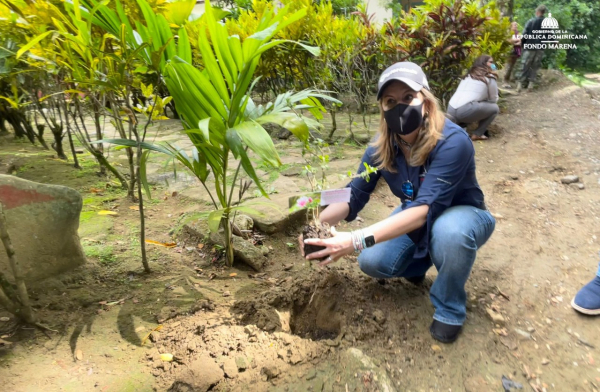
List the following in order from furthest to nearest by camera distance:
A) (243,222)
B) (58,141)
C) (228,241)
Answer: (58,141), (243,222), (228,241)

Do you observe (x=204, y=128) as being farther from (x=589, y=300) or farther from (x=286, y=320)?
(x=589, y=300)

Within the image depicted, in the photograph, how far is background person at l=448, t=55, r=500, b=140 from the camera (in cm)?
438

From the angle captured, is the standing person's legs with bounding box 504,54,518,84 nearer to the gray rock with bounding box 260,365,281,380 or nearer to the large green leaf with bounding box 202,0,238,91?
the large green leaf with bounding box 202,0,238,91

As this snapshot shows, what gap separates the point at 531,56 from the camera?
23.4ft

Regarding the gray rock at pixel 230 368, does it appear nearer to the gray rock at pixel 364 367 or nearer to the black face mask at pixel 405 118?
the gray rock at pixel 364 367

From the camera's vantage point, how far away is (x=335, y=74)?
14.9 ft

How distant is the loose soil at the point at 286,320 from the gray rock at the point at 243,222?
0.14 metres

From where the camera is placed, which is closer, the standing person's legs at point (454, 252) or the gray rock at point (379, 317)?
the standing person's legs at point (454, 252)

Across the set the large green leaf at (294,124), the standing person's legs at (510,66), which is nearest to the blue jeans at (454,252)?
the large green leaf at (294,124)

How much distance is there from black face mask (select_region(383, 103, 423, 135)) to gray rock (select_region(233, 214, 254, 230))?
1.17m

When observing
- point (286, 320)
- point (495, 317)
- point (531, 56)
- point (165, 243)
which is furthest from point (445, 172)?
point (531, 56)

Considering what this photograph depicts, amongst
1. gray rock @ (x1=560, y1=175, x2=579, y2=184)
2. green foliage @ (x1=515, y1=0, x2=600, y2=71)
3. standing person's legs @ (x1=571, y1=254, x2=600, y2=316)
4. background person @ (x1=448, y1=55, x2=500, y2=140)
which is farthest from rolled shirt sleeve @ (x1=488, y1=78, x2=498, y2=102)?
green foliage @ (x1=515, y1=0, x2=600, y2=71)

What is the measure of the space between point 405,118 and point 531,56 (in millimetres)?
7242

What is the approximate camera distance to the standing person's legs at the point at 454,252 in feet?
4.97
